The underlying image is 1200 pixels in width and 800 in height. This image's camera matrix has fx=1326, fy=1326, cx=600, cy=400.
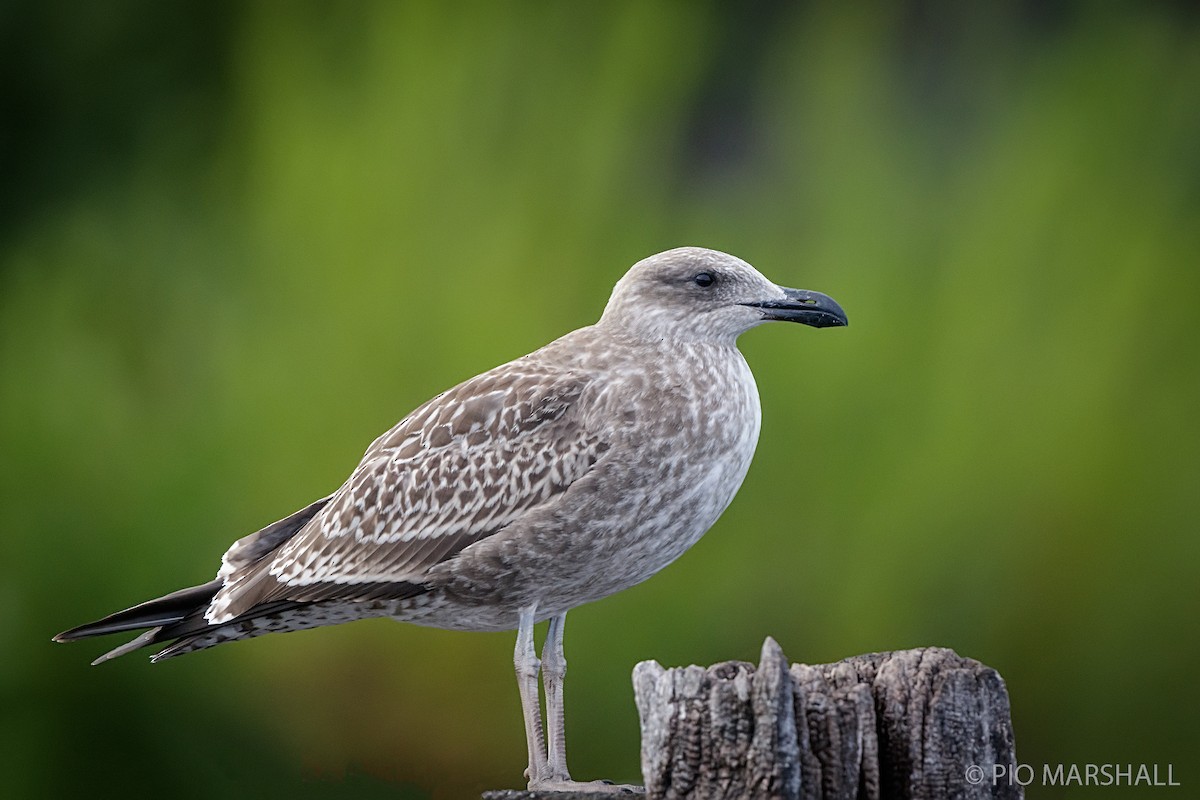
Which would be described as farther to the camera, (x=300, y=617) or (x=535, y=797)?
(x=300, y=617)

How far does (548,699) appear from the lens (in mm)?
2967

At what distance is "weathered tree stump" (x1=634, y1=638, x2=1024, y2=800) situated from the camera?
2.06m

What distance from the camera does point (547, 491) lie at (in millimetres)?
2805

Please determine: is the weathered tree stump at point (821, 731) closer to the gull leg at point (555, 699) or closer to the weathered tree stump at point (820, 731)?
the weathered tree stump at point (820, 731)

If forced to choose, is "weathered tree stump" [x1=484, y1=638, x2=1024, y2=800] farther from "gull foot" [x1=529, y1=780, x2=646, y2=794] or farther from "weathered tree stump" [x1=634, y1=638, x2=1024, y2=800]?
"gull foot" [x1=529, y1=780, x2=646, y2=794]

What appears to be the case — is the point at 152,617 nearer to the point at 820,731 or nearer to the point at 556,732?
the point at 556,732

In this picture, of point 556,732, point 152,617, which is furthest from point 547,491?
point 152,617

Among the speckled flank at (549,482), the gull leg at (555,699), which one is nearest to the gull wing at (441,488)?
the speckled flank at (549,482)

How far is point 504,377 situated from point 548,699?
727 millimetres

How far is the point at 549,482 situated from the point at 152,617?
101 centimetres

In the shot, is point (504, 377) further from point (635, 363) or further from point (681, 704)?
point (681, 704)

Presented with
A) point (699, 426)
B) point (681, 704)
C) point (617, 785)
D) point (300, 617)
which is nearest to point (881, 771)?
point (681, 704)

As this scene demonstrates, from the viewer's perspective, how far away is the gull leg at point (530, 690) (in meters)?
2.79

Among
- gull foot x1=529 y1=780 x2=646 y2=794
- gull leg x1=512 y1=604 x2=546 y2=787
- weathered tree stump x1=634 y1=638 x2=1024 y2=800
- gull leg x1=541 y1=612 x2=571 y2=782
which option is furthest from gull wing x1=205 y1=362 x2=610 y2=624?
weathered tree stump x1=634 y1=638 x2=1024 y2=800
